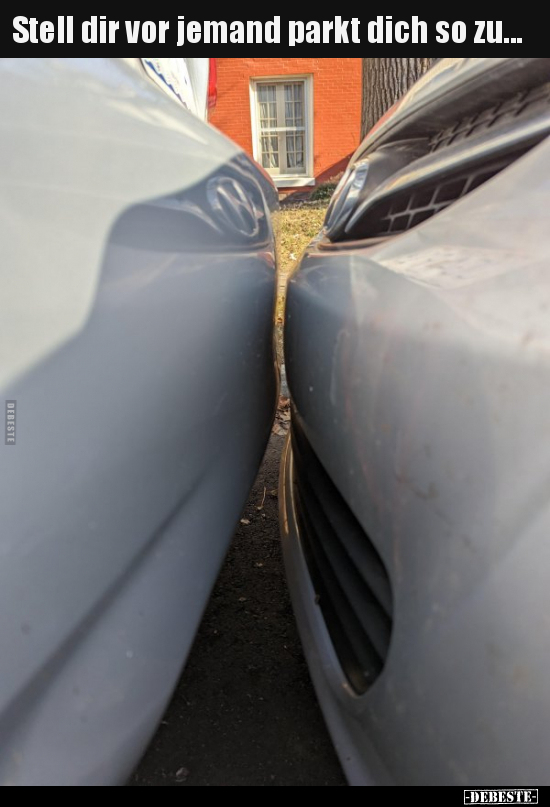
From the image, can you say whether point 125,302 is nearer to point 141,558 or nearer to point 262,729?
point 141,558

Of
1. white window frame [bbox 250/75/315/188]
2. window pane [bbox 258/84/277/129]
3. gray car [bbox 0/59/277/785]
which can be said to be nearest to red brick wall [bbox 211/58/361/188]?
white window frame [bbox 250/75/315/188]

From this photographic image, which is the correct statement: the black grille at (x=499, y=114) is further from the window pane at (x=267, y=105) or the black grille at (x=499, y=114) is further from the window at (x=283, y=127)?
the window pane at (x=267, y=105)

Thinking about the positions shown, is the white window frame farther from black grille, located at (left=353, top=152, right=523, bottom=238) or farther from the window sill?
black grille, located at (left=353, top=152, right=523, bottom=238)

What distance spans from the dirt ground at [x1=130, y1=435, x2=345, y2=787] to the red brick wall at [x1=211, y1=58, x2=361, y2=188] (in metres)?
11.6

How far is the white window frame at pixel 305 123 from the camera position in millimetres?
11930

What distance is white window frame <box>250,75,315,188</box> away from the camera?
11930 mm

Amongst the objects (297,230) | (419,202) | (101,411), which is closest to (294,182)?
(297,230)

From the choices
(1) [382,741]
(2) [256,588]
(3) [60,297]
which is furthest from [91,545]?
(2) [256,588]

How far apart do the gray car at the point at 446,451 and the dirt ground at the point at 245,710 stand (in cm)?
20

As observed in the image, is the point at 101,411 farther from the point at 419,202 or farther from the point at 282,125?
the point at 282,125

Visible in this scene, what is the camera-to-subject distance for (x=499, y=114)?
3.41 ft

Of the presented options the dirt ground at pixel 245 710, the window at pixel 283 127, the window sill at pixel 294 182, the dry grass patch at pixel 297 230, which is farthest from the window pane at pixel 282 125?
the dirt ground at pixel 245 710

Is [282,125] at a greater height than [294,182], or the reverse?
[282,125]

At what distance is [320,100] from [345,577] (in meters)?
12.5
